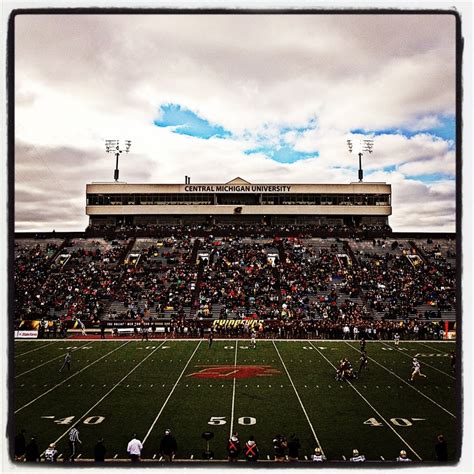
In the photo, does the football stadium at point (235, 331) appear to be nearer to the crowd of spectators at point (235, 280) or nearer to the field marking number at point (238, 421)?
the field marking number at point (238, 421)

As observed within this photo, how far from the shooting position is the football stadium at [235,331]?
41.1 feet

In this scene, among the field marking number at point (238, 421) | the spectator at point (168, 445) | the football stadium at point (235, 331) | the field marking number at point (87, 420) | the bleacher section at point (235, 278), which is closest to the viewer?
the spectator at point (168, 445)

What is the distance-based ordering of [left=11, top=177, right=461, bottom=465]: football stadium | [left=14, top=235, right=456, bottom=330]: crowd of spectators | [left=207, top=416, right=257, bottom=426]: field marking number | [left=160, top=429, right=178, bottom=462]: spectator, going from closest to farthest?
[left=160, top=429, right=178, bottom=462]: spectator < [left=11, top=177, right=461, bottom=465]: football stadium < [left=207, top=416, right=257, bottom=426]: field marking number < [left=14, top=235, right=456, bottom=330]: crowd of spectators

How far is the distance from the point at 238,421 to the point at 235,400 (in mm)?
2185

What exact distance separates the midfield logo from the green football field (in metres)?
0.04

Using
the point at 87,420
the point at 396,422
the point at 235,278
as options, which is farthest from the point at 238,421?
the point at 235,278

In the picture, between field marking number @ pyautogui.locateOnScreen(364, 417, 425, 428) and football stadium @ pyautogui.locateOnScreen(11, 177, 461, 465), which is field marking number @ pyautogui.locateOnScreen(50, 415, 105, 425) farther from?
field marking number @ pyautogui.locateOnScreen(364, 417, 425, 428)

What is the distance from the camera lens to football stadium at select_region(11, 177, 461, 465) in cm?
1253

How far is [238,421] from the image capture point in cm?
1379

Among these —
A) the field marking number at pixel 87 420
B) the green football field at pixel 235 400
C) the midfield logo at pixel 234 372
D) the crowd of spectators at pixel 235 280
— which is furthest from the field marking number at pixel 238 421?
the crowd of spectators at pixel 235 280

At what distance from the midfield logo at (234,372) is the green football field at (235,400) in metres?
0.04

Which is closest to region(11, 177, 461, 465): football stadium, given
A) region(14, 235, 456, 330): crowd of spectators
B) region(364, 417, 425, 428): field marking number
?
region(364, 417, 425, 428): field marking number

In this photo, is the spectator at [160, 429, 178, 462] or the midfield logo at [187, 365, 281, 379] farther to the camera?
the midfield logo at [187, 365, 281, 379]

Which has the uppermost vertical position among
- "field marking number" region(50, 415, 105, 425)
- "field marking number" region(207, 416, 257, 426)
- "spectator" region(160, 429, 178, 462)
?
"spectator" region(160, 429, 178, 462)
